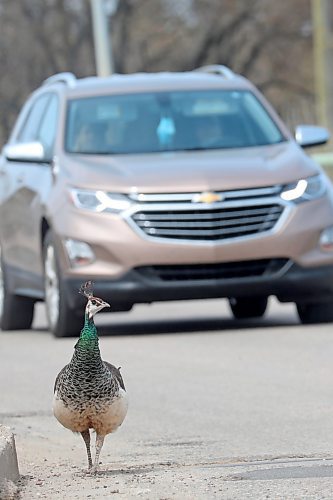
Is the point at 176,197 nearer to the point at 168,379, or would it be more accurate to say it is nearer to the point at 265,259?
the point at 265,259

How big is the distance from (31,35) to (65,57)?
1.06 m

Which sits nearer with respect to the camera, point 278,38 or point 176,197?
point 176,197

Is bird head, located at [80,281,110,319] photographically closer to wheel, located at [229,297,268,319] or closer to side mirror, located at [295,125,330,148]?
side mirror, located at [295,125,330,148]

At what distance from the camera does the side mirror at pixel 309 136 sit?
13594mm

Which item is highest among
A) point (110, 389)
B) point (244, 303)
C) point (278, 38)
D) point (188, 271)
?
point (110, 389)

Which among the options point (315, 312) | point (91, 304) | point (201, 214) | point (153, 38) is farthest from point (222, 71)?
point (153, 38)

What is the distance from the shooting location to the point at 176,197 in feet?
40.7

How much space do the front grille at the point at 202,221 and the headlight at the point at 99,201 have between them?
0.42 ft

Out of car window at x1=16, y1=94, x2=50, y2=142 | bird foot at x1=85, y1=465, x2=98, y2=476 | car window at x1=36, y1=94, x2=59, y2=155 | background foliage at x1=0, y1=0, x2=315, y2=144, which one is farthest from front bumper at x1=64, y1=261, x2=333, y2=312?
background foliage at x1=0, y1=0, x2=315, y2=144

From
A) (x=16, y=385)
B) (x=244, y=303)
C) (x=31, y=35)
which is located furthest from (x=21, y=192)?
(x=31, y=35)

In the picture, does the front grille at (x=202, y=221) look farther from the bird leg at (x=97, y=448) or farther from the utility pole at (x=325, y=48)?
the utility pole at (x=325, y=48)

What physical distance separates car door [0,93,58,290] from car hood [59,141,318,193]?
53 cm

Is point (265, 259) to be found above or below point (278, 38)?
above

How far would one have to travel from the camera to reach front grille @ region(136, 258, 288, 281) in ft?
41.0
